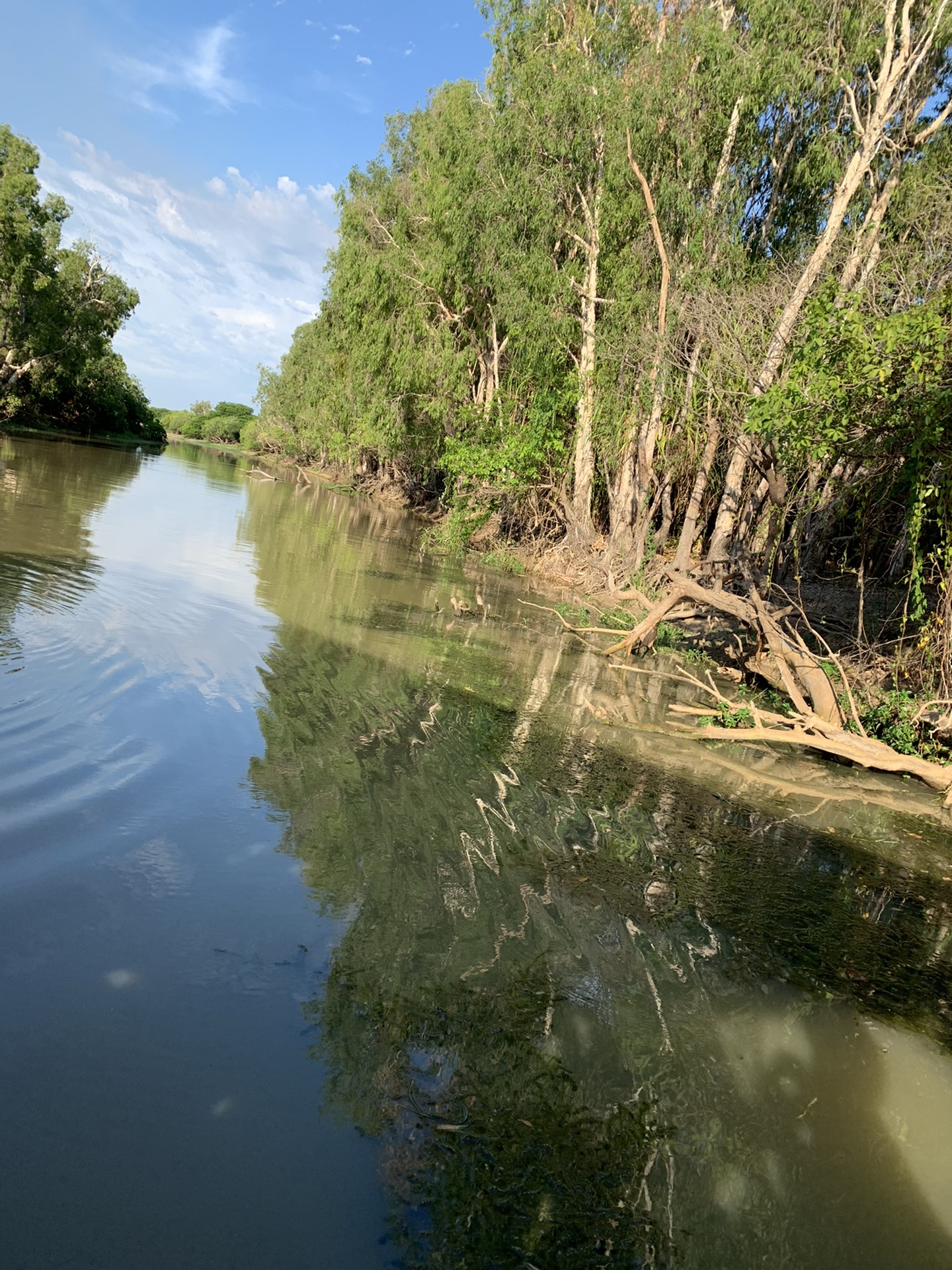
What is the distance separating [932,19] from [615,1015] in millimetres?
16702

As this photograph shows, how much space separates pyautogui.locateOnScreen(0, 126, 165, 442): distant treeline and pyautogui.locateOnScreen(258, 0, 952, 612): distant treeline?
2204 centimetres

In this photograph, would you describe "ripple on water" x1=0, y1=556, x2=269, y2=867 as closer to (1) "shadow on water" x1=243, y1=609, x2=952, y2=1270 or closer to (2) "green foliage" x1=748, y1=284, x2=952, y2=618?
(1) "shadow on water" x1=243, y1=609, x2=952, y2=1270

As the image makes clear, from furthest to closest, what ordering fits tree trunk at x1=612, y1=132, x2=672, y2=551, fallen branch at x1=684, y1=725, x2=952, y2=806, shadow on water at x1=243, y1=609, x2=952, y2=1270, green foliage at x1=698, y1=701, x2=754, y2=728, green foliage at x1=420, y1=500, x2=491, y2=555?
green foliage at x1=420, y1=500, x2=491, y2=555 < tree trunk at x1=612, y1=132, x2=672, y2=551 < green foliage at x1=698, y1=701, x2=754, y2=728 < fallen branch at x1=684, y1=725, x2=952, y2=806 < shadow on water at x1=243, y1=609, x2=952, y2=1270

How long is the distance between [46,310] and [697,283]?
38.1m

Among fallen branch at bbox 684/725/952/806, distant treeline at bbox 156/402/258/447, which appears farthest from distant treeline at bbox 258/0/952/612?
distant treeline at bbox 156/402/258/447

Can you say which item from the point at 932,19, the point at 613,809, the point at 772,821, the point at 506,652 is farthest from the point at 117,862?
the point at 932,19

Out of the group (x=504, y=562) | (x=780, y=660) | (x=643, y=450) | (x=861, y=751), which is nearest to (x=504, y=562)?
(x=504, y=562)

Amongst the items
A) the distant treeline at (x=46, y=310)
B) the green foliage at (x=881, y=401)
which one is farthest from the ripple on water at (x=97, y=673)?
the distant treeline at (x=46, y=310)

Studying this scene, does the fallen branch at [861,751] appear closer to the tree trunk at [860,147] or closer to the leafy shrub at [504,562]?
the tree trunk at [860,147]

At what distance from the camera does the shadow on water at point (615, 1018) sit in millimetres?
2496

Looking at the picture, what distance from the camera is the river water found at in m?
2.36

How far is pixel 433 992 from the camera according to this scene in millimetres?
3326

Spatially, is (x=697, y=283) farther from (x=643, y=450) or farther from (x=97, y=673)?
(x=97, y=673)

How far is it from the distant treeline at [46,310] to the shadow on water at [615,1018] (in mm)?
41916
